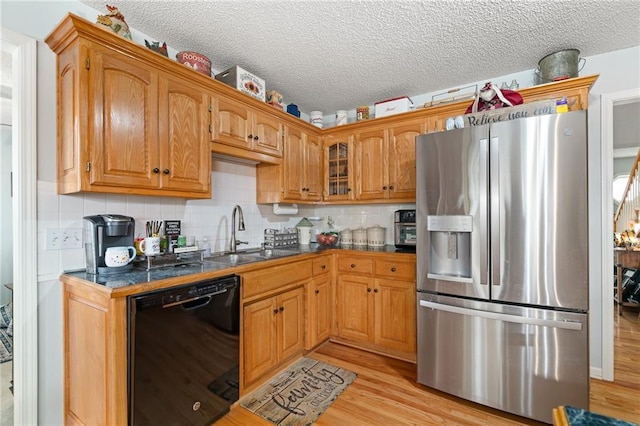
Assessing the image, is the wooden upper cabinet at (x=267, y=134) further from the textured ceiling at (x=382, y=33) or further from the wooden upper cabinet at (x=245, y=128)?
the textured ceiling at (x=382, y=33)

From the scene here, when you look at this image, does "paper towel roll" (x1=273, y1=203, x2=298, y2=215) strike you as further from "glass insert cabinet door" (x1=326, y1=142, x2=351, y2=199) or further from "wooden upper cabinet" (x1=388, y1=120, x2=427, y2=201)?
"wooden upper cabinet" (x1=388, y1=120, x2=427, y2=201)

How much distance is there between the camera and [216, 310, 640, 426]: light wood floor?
1.79 m

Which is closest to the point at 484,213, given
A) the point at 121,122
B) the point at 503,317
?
the point at 503,317

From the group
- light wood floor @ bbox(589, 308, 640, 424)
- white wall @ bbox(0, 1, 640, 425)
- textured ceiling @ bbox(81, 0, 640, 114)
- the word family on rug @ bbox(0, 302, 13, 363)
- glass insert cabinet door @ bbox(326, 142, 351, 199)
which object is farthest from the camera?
glass insert cabinet door @ bbox(326, 142, 351, 199)

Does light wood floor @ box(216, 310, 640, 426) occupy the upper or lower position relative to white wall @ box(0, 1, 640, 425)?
lower

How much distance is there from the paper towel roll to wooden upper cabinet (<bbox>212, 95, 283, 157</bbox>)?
615 millimetres

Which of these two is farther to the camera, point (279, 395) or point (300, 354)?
point (300, 354)

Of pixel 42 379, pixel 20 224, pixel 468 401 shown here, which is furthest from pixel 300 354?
pixel 20 224

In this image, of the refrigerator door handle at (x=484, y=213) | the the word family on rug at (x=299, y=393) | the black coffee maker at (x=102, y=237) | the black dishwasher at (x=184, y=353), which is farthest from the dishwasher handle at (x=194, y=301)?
the refrigerator door handle at (x=484, y=213)

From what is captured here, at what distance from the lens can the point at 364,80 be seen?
2703 mm

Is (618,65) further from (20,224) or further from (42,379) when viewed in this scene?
(42,379)

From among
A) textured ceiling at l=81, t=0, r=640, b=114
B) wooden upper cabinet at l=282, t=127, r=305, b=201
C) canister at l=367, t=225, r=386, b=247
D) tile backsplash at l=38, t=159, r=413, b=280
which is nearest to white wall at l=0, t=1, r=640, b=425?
tile backsplash at l=38, t=159, r=413, b=280

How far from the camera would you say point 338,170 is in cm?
325

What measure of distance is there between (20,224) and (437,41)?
284 cm
